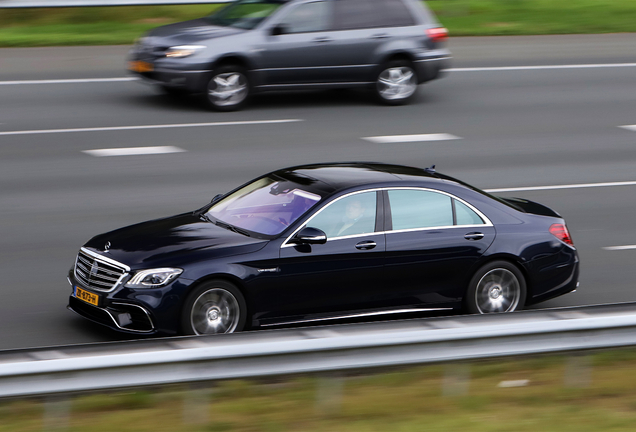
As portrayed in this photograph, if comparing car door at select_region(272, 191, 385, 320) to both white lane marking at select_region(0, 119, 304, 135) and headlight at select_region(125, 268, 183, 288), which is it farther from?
white lane marking at select_region(0, 119, 304, 135)

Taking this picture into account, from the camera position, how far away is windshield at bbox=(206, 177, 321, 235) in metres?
8.45

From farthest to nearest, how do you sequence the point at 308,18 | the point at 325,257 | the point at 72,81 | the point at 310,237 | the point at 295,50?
the point at 72,81 < the point at 308,18 < the point at 295,50 < the point at 325,257 < the point at 310,237

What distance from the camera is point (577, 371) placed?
21.4 ft

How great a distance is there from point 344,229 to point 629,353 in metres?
2.47

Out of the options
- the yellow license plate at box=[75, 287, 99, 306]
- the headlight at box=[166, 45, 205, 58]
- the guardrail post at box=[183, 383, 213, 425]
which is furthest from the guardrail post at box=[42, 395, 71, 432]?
the headlight at box=[166, 45, 205, 58]

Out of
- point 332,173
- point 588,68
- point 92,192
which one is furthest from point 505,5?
point 332,173

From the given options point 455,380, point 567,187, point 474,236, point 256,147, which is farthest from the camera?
point 256,147

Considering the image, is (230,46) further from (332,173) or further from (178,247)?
(178,247)

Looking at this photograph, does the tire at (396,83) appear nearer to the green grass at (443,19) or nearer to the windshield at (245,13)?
the windshield at (245,13)

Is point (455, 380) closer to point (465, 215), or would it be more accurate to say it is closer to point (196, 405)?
point (196, 405)

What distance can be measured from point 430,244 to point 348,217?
28.9 inches

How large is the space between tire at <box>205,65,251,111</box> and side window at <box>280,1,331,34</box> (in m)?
1.11

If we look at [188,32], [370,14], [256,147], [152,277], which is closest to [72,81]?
[188,32]

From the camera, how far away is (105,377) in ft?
17.7
